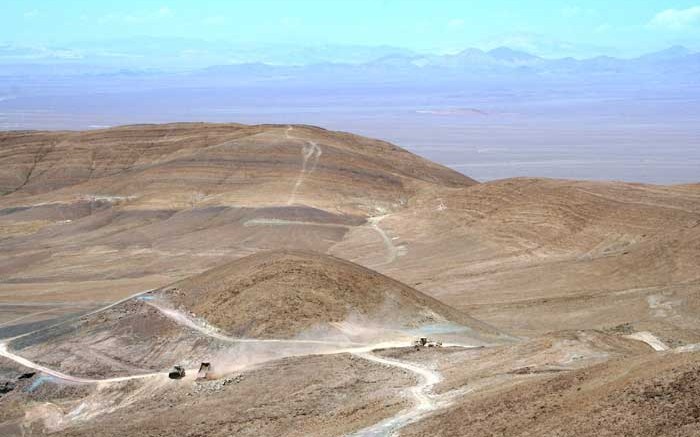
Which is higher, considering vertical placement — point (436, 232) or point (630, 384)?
point (630, 384)

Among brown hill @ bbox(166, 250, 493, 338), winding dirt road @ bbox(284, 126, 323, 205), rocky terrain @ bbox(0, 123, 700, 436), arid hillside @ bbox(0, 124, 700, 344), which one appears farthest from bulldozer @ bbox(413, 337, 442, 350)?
winding dirt road @ bbox(284, 126, 323, 205)

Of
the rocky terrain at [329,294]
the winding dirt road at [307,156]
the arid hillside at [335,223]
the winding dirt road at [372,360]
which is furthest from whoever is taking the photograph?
the winding dirt road at [307,156]

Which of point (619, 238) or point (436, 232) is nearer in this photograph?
point (619, 238)

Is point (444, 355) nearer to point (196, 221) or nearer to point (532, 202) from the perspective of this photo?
point (532, 202)

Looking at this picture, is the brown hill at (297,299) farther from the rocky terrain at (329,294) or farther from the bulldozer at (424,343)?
the bulldozer at (424,343)

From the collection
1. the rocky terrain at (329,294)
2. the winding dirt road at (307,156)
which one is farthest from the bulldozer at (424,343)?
the winding dirt road at (307,156)

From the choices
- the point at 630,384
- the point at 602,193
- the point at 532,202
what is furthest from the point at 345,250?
the point at 630,384

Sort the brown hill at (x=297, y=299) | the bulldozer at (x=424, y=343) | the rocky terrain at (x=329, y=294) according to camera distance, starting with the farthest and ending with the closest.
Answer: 1. the brown hill at (x=297, y=299)
2. the bulldozer at (x=424, y=343)
3. the rocky terrain at (x=329, y=294)

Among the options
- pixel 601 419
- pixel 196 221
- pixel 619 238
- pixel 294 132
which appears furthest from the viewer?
pixel 294 132
